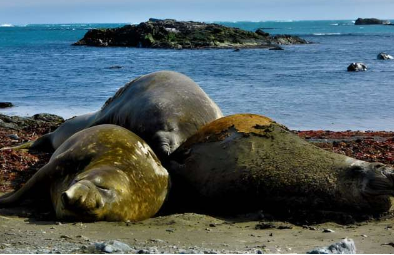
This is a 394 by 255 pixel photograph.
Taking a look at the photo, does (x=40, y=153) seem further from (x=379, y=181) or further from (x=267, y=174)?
(x=379, y=181)

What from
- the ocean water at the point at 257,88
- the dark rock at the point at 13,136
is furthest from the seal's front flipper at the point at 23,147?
the ocean water at the point at 257,88

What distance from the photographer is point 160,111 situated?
7.53 m

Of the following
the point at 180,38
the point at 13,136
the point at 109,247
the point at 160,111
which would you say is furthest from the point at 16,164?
the point at 180,38

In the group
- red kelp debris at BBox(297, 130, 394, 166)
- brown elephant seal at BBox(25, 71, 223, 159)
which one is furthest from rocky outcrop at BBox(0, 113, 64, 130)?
red kelp debris at BBox(297, 130, 394, 166)

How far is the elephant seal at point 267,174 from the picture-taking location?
6000mm

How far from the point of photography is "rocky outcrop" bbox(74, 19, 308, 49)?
2714 inches

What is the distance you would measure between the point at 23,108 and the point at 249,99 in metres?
7.44

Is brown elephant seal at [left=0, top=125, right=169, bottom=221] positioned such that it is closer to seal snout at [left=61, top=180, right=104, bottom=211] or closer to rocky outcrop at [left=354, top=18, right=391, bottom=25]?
seal snout at [left=61, top=180, right=104, bottom=211]

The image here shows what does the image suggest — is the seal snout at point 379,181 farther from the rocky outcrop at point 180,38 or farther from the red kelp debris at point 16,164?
the rocky outcrop at point 180,38

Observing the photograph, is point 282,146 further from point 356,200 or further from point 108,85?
point 108,85

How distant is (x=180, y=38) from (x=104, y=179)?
66920mm

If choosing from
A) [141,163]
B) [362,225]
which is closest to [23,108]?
[141,163]

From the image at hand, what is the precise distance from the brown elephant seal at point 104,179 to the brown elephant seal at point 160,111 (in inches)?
18.3

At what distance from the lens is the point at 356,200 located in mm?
5980
